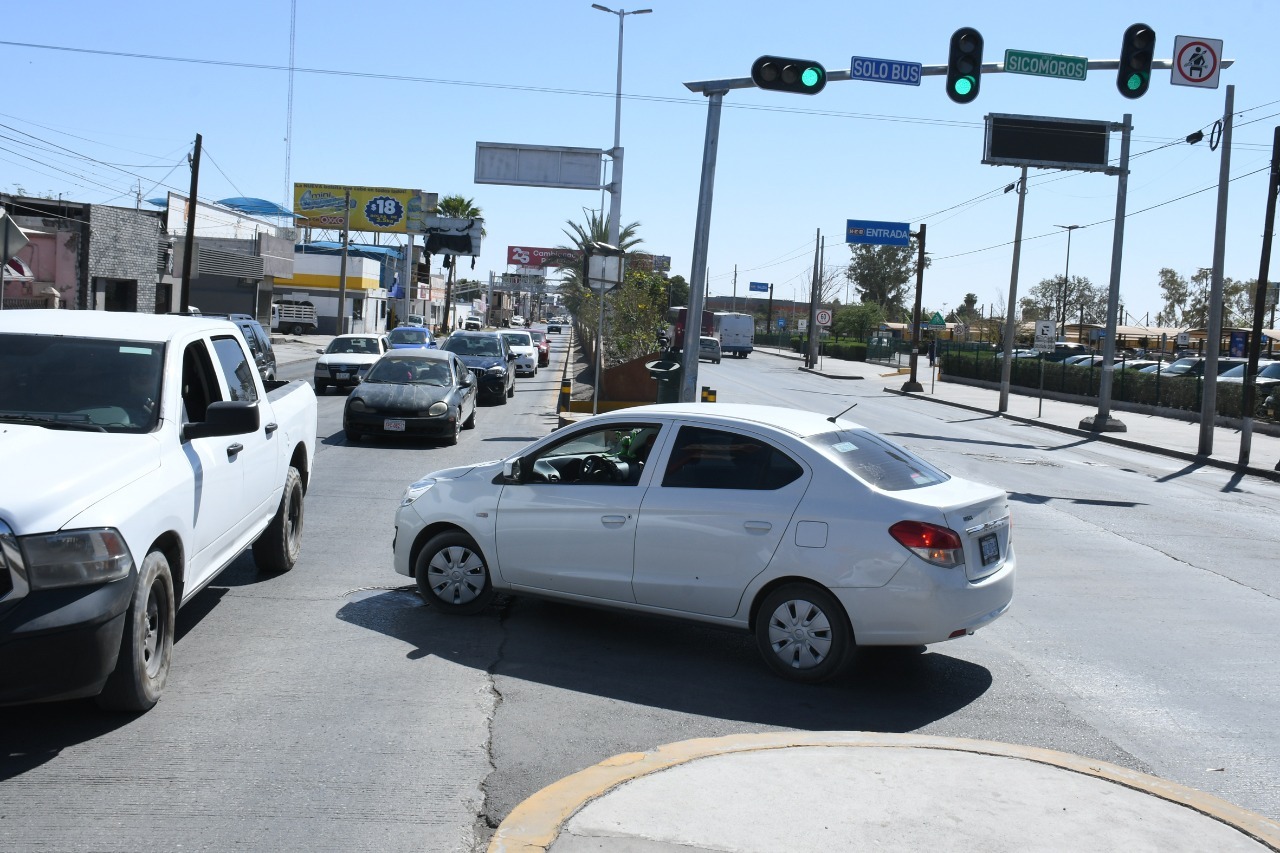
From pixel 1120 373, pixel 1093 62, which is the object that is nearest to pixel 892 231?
pixel 1120 373

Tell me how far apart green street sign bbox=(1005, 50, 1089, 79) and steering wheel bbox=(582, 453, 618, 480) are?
1080cm

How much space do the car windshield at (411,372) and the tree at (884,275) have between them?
387 ft

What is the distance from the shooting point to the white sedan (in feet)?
21.9

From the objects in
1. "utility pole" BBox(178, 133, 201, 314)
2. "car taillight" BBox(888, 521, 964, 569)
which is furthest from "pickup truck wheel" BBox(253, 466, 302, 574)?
"utility pole" BBox(178, 133, 201, 314)

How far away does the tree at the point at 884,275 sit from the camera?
5290 inches

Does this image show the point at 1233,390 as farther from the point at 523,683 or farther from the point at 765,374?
the point at 523,683

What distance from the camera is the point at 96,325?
22.9 feet

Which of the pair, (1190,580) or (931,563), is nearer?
(931,563)

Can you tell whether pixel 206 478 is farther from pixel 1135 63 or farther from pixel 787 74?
pixel 1135 63

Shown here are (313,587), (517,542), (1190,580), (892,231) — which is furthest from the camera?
(892,231)

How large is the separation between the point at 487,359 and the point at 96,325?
21.8m

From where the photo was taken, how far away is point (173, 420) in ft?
21.2

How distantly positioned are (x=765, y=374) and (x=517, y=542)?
51058 mm

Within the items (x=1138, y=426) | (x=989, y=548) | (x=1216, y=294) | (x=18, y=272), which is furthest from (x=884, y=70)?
(x=18, y=272)
